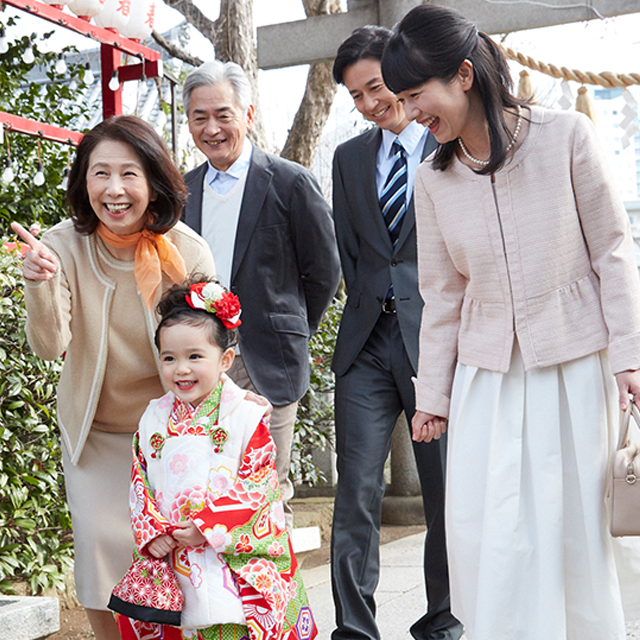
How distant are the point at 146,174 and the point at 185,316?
511mm

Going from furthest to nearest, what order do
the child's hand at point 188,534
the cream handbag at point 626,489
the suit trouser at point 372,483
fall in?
the suit trouser at point 372,483
the child's hand at point 188,534
the cream handbag at point 626,489

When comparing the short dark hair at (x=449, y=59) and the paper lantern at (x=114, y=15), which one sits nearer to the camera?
the short dark hair at (x=449, y=59)

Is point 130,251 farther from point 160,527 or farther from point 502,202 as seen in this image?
point 502,202

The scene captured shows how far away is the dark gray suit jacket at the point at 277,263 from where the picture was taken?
3336 millimetres

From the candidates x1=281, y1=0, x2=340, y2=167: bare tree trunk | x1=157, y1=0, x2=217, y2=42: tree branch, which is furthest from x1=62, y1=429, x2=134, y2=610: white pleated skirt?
x1=157, y1=0, x2=217, y2=42: tree branch

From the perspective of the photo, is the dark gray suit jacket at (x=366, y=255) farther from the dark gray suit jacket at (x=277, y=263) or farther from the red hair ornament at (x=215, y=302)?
the red hair ornament at (x=215, y=302)

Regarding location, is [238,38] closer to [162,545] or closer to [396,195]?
[396,195]

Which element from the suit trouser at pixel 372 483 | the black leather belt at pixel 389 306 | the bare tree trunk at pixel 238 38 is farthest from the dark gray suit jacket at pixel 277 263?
the bare tree trunk at pixel 238 38

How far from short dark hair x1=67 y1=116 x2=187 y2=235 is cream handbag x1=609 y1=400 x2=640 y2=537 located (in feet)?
5.04

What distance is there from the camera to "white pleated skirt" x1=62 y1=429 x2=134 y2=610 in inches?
104

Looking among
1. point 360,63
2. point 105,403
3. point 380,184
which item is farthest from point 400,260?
point 105,403

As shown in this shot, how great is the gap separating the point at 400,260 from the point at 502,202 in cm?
82

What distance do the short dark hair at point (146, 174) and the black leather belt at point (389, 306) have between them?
2.56 feet

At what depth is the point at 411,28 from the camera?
218cm
